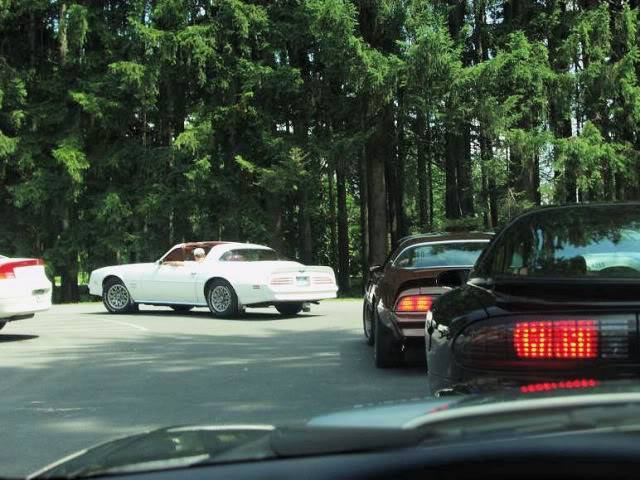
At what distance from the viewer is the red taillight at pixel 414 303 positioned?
8.37 meters

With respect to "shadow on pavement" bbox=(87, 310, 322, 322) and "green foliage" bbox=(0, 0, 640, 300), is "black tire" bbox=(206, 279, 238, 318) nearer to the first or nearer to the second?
"shadow on pavement" bbox=(87, 310, 322, 322)

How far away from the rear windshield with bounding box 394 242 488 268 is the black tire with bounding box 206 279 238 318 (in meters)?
6.38

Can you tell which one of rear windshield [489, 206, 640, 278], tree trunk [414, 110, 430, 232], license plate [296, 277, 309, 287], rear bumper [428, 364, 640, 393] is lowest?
rear bumper [428, 364, 640, 393]

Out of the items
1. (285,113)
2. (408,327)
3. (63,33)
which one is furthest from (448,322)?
(63,33)

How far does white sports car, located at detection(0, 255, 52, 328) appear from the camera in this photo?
11.9 meters

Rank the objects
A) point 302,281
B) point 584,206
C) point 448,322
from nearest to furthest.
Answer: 1. point 448,322
2. point 584,206
3. point 302,281

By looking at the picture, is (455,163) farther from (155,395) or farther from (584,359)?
(584,359)

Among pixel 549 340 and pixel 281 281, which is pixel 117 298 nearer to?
pixel 281 281

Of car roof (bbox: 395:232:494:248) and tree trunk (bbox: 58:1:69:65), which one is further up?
tree trunk (bbox: 58:1:69:65)

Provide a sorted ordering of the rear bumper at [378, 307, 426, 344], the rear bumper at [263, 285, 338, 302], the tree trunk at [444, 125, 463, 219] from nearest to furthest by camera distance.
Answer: the rear bumper at [378, 307, 426, 344] < the rear bumper at [263, 285, 338, 302] < the tree trunk at [444, 125, 463, 219]

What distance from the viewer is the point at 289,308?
16375 mm

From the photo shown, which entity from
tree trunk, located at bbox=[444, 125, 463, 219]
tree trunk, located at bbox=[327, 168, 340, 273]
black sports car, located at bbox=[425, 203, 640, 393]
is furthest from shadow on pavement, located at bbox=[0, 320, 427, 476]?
tree trunk, located at bbox=[327, 168, 340, 273]

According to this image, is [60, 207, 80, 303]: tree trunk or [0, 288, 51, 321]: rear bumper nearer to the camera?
[0, 288, 51, 321]: rear bumper

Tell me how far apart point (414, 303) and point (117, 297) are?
10.5 m
